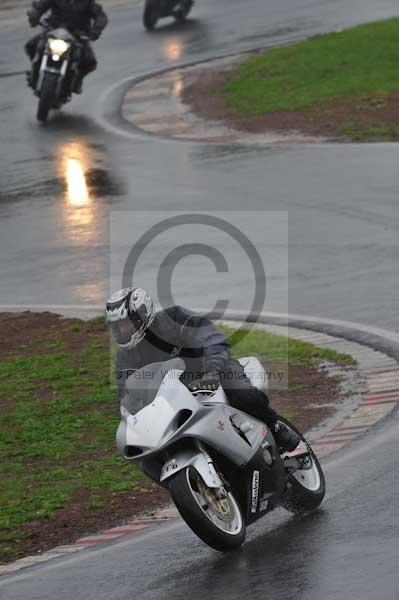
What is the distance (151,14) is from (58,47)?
26.4ft

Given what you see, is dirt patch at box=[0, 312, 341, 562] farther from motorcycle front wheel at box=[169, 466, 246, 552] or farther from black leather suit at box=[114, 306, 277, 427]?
motorcycle front wheel at box=[169, 466, 246, 552]

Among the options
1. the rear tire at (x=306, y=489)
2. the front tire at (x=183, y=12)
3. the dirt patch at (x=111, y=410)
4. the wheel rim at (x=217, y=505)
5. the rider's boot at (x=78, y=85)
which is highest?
the wheel rim at (x=217, y=505)

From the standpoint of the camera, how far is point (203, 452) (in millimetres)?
7672

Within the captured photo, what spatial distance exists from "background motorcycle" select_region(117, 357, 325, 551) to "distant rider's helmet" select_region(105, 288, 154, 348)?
22 centimetres

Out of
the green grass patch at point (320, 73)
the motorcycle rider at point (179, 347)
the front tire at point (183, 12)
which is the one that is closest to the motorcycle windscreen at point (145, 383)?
the motorcycle rider at point (179, 347)

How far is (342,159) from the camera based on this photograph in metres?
19.2

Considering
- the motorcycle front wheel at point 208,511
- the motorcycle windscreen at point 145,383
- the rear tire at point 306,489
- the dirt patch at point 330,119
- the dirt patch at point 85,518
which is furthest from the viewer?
the dirt patch at point 330,119

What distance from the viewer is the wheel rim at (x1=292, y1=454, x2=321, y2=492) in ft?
27.9

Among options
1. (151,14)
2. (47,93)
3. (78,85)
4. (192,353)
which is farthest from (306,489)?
(151,14)

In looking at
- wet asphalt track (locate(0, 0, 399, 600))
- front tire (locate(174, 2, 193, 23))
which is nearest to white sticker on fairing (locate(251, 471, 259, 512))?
wet asphalt track (locate(0, 0, 399, 600))

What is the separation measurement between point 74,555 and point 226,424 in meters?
1.37

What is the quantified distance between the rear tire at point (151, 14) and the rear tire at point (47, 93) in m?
7.76

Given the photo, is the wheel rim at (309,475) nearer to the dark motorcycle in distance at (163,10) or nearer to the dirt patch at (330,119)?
the dirt patch at (330,119)

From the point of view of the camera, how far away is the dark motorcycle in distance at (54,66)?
914 inches
